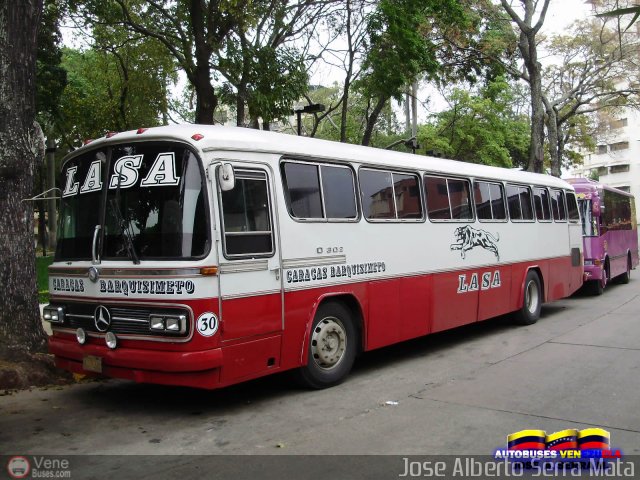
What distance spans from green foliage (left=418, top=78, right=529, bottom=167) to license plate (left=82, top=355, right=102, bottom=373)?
25.2 m

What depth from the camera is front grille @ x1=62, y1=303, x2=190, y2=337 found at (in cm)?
528

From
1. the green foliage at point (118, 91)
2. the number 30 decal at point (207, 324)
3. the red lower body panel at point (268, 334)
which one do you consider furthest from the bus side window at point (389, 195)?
the green foliage at point (118, 91)

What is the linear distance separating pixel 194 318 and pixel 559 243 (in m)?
9.75

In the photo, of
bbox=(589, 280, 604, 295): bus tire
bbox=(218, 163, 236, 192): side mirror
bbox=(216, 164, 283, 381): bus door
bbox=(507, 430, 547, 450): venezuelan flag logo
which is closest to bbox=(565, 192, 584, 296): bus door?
bbox=(589, 280, 604, 295): bus tire

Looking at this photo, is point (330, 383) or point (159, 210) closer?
point (159, 210)

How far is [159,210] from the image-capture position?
17.9 ft

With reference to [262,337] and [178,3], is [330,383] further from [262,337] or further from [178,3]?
[178,3]

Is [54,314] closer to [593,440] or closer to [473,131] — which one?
[593,440]

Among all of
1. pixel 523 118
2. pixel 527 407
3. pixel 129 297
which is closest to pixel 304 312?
pixel 129 297

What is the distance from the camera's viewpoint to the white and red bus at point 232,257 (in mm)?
5332

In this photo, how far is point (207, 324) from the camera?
207 inches

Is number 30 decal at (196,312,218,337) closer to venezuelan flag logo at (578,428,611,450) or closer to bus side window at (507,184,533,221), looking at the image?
venezuelan flag logo at (578,428,611,450)

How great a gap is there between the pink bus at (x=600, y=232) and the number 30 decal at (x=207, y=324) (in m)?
12.5

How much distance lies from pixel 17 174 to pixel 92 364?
264 centimetres
